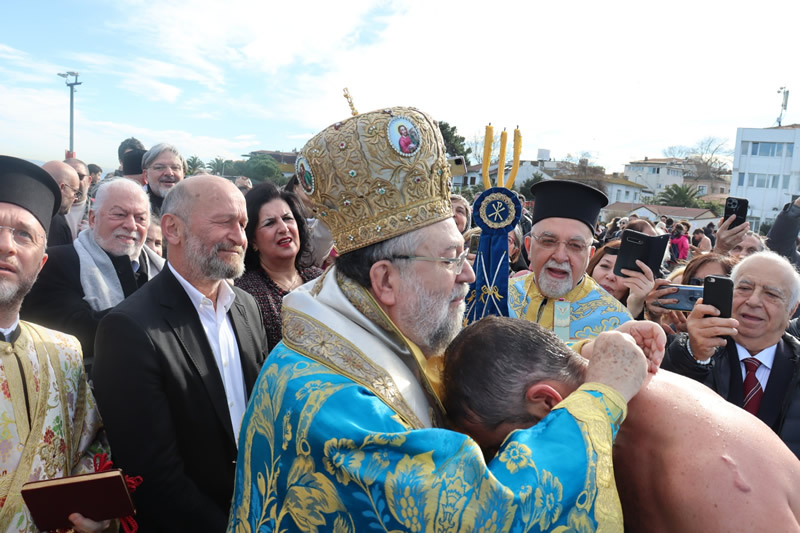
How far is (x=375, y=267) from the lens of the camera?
1928mm

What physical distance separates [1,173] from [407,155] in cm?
168

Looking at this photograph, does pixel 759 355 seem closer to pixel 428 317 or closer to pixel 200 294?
pixel 428 317

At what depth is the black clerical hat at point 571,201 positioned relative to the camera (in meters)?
3.88

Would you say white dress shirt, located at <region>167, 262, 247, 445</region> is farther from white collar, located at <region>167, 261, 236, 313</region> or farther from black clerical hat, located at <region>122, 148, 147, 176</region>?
black clerical hat, located at <region>122, 148, 147, 176</region>

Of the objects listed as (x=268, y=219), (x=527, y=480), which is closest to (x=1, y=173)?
(x=268, y=219)

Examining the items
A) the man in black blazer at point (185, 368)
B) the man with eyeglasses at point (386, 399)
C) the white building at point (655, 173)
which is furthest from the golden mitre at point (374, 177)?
the white building at point (655, 173)

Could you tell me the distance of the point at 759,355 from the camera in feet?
10.9

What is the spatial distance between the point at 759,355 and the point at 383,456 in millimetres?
2994

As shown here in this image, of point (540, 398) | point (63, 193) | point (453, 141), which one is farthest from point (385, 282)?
point (453, 141)

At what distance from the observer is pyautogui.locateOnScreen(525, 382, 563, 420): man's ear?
1.64 metres

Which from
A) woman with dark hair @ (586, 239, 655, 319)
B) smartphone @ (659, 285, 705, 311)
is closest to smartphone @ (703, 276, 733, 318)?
smartphone @ (659, 285, 705, 311)

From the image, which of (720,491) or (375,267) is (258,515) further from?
(720,491)

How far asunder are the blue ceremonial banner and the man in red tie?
1090 mm

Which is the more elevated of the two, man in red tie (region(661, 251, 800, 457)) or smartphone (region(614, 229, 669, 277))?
smartphone (region(614, 229, 669, 277))
